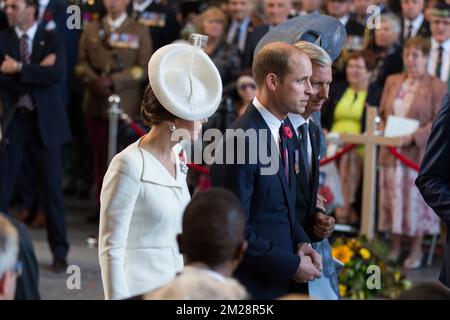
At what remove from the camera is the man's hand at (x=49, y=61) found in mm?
9938

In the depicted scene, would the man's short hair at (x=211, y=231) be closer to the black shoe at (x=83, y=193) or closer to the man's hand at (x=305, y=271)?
the man's hand at (x=305, y=271)

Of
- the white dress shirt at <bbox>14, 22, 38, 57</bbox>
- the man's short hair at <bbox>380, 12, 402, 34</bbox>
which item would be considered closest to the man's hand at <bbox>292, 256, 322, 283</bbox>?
the white dress shirt at <bbox>14, 22, 38, 57</bbox>

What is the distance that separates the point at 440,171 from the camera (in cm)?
601

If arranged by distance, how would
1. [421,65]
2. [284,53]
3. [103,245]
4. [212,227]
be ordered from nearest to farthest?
1. [212,227]
2. [103,245]
3. [284,53]
4. [421,65]

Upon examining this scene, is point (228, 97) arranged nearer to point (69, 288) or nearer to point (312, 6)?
point (312, 6)

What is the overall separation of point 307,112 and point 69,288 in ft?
11.0

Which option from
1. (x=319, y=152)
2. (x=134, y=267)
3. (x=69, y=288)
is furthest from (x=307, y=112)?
(x=69, y=288)

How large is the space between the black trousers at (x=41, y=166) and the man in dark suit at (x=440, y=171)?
4577 millimetres

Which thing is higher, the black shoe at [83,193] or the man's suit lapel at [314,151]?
the man's suit lapel at [314,151]

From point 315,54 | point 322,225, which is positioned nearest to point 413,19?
point 315,54

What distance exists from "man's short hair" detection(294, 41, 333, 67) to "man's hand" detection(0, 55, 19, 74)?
4301mm

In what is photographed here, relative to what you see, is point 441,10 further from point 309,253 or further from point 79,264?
point 309,253

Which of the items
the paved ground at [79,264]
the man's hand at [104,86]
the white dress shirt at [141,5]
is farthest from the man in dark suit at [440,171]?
the white dress shirt at [141,5]

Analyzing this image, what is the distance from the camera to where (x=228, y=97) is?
11.2m
